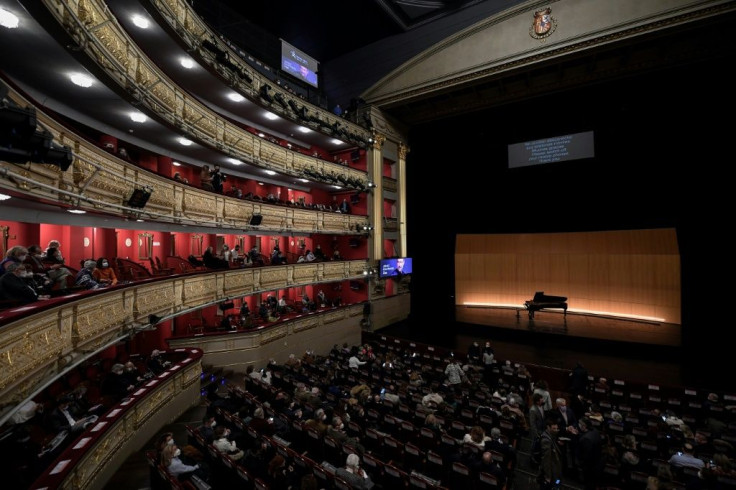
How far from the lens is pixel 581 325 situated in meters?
19.0

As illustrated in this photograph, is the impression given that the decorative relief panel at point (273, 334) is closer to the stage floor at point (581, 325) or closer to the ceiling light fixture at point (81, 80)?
the ceiling light fixture at point (81, 80)

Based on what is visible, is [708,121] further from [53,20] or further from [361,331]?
[53,20]

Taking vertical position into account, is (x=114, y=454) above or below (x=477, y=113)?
below

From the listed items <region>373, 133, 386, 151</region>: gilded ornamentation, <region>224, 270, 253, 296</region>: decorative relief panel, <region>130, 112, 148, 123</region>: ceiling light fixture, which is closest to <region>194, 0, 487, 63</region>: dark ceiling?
<region>373, 133, 386, 151</region>: gilded ornamentation

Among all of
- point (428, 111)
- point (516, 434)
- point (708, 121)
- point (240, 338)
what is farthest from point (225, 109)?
point (708, 121)

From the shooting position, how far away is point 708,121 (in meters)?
14.5

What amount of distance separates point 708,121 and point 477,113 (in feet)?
32.8

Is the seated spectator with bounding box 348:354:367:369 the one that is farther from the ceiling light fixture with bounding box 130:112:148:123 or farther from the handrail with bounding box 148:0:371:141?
the handrail with bounding box 148:0:371:141

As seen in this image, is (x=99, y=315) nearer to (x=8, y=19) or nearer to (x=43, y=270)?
(x=43, y=270)

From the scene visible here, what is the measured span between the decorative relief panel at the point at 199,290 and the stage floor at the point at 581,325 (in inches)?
552

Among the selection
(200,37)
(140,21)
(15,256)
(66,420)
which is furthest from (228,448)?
(200,37)

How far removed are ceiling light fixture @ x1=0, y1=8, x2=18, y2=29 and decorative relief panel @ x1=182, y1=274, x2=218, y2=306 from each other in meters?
6.44

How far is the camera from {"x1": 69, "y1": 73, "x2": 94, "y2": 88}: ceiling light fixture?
281 inches

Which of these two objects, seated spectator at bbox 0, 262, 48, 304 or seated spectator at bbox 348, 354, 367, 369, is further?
seated spectator at bbox 348, 354, 367, 369
